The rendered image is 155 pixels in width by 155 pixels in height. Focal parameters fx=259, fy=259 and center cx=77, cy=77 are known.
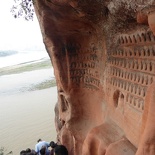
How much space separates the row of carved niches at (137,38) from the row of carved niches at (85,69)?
1188 mm

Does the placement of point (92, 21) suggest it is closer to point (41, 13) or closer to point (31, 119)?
point (41, 13)

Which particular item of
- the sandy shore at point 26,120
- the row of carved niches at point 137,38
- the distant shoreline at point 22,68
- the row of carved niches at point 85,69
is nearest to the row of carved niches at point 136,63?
the row of carved niches at point 137,38

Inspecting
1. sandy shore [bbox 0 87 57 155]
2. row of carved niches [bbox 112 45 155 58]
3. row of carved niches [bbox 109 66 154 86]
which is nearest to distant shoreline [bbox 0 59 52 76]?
sandy shore [bbox 0 87 57 155]

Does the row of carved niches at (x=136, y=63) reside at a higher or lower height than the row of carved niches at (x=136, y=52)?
lower

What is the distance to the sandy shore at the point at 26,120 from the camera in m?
11.4

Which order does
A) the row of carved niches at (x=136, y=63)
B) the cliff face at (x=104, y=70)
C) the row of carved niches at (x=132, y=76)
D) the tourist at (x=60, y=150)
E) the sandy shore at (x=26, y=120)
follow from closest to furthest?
the cliff face at (x=104, y=70)
the row of carved niches at (x=136, y=63)
the row of carved niches at (x=132, y=76)
the tourist at (x=60, y=150)
the sandy shore at (x=26, y=120)

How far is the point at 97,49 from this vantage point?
511 centimetres

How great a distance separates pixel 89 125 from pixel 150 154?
2.90 m

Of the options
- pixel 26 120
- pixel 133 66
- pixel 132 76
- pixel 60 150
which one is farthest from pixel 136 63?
pixel 26 120

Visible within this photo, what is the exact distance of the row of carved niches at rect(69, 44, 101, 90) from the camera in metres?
5.30

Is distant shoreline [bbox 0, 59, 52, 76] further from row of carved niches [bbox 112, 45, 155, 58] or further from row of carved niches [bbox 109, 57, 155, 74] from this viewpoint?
row of carved niches [bbox 112, 45, 155, 58]

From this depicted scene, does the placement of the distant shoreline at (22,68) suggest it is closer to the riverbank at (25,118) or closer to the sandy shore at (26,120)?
the riverbank at (25,118)

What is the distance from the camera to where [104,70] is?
4910 millimetres

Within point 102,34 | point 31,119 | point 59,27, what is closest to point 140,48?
point 102,34
